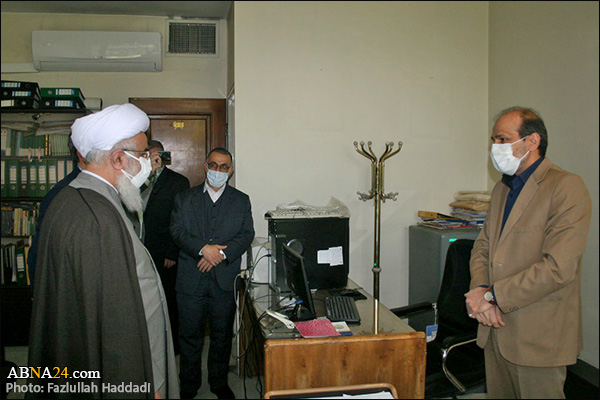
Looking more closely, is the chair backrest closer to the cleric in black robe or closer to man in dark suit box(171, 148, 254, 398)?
man in dark suit box(171, 148, 254, 398)

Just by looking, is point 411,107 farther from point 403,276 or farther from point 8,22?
point 8,22

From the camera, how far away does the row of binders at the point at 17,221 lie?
3.55m

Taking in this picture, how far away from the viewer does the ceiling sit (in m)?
3.54

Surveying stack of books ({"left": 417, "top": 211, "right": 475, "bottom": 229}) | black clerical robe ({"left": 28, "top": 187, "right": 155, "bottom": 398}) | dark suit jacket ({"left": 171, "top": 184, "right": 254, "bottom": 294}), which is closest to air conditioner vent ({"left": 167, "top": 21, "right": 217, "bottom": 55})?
dark suit jacket ({"left": 171, "top": 184, "right": 254, "bottom": 294})

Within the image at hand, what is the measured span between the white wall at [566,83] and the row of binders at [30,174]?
12.0 ft

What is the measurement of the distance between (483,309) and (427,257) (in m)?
1.53

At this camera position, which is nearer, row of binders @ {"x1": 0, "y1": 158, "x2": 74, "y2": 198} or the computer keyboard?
the computer keyboard

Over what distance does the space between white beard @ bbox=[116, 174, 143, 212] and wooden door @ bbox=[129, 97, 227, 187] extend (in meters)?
2.32

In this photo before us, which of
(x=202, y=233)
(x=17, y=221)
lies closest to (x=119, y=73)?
(x=17, y=221)

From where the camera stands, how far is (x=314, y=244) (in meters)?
2.38

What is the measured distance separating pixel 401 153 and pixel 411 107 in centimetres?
39

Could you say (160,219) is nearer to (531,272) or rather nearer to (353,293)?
(353,293)

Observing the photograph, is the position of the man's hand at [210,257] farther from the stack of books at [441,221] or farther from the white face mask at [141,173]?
the stack of books at [441,221]

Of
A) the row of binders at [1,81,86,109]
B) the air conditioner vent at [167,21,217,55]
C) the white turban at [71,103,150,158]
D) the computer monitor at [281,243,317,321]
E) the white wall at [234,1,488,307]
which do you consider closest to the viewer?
the white turban at [71,103,150,158]
